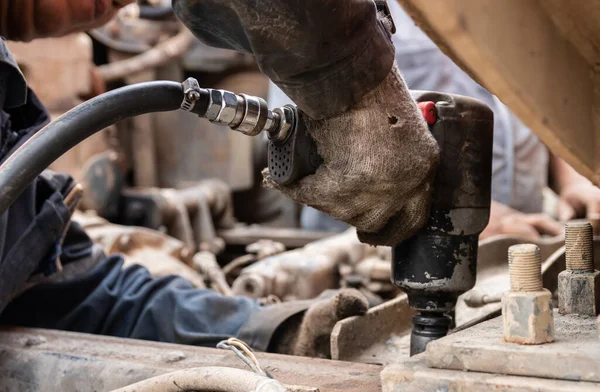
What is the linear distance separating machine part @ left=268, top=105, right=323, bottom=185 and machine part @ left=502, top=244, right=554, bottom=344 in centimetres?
28

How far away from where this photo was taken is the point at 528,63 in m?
0.61

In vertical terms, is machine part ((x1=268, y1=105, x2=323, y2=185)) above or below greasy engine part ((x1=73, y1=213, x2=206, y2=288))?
above

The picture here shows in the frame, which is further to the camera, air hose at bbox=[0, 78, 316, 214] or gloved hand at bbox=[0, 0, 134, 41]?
gloved hand at bbox=[0, 0, 134, 41]

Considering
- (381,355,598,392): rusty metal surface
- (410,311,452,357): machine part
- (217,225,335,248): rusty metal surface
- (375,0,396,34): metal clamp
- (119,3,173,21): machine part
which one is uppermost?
(119,3,173,21): machine part

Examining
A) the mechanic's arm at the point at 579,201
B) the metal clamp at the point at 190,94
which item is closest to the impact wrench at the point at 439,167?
the metal clamp at the point at 190,94

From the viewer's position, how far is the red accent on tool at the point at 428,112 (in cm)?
90

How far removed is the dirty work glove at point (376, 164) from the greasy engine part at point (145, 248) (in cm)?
120

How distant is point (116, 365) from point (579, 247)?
59 centimetres

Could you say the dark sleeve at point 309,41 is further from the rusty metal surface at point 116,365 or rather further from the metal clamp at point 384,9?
the rusty metal surface at point 116,365

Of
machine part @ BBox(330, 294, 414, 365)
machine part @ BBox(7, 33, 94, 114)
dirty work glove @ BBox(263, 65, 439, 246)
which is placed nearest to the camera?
dirty work glove @ BBox(263, 65, 439, 246)

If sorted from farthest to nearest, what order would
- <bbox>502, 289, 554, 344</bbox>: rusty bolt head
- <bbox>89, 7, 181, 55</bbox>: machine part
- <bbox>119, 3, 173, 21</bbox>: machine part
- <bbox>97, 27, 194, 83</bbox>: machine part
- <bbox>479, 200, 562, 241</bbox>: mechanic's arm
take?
<bbox>119, 3, 173, 21</bbox>: machine part, <bbox>89, 7, 181, 55</bbox>: machine part, <bbox>97, 27, 194, 83</bbox>: machine part, <bbox>479, 200, 562, 241</bbox>: mechanic's arm, <bbox>502, 289, 554, 344</bbox>: rusty bolt head

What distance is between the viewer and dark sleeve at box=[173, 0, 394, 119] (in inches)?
28.7

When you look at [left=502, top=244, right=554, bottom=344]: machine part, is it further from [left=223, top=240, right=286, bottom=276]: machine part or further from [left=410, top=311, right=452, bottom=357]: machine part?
[left=223, top=240, right=286, bottom=276]: machine part

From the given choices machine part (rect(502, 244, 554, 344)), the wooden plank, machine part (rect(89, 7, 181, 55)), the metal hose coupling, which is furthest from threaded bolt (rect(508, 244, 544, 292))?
machine part (rect(89, 7, 181, 55))
